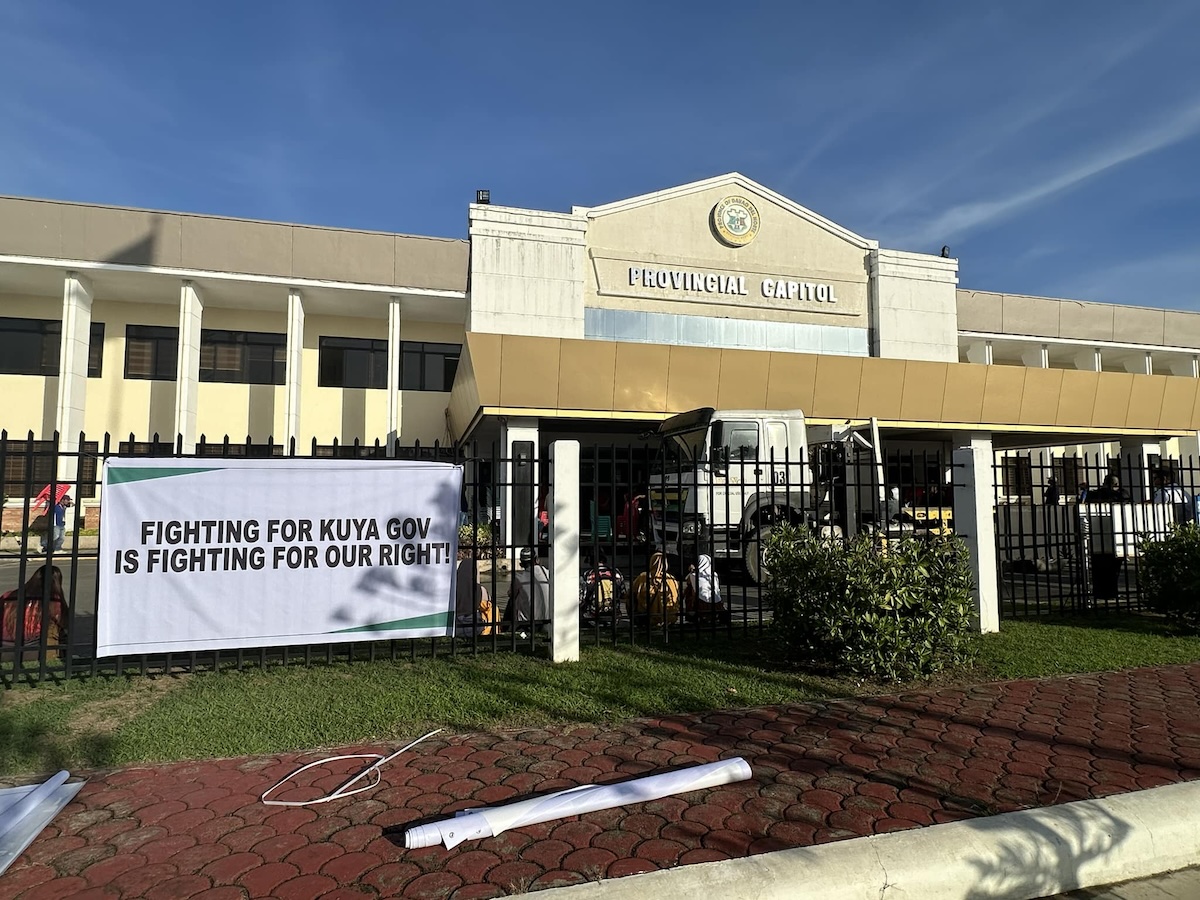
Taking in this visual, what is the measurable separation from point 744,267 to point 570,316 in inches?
224

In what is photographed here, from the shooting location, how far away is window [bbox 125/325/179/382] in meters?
23.2

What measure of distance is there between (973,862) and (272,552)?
17.4 ft

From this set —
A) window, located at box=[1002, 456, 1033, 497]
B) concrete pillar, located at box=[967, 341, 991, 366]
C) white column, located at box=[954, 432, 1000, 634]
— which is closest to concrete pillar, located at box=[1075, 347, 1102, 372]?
concrete pillar, located at box=[967, 341, 991, 366]

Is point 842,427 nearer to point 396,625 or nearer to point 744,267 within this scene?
point 744,267

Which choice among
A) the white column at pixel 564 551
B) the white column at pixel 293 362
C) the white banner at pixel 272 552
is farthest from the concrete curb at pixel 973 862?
the white column at pixel 293 362

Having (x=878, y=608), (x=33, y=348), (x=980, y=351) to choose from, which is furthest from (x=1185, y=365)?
(x=33, y=348)

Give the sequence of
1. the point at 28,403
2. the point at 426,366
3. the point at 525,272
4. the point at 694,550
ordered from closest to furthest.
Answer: the point at 694,550
the point at 525,272
the point at 28,403
the point at 426,366

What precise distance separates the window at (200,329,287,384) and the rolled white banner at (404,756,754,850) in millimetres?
23244

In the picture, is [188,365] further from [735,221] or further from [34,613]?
[34,613]

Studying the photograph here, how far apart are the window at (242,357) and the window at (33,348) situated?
10.1ft

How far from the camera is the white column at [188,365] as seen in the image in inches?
836

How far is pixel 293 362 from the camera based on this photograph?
22156 mm

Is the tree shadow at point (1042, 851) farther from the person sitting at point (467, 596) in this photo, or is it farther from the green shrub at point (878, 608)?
the person sitting at point (467, 596)

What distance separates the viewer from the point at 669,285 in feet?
68.6
